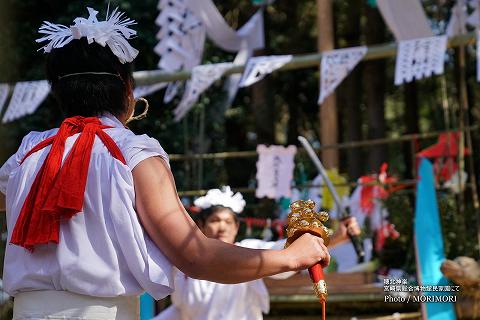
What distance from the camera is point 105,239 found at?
73.3 inches

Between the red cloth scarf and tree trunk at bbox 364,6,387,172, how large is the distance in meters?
9.70

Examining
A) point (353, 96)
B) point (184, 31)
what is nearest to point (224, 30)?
point (184, 31)

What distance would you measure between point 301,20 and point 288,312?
21.9ft

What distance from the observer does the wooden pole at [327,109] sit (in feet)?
28.8

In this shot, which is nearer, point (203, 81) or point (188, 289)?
point (188, 289)

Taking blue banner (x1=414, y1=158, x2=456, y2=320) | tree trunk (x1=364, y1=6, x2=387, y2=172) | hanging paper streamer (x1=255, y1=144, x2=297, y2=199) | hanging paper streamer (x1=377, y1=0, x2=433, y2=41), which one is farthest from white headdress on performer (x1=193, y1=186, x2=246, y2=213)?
tree trunk (x1=364, y1=6, x2=387, y2=172)

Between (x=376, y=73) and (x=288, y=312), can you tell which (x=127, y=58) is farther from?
(x=376, y=73)

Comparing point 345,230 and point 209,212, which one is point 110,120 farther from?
point 209,212

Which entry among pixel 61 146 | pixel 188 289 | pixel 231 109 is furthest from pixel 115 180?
pixel 231 109

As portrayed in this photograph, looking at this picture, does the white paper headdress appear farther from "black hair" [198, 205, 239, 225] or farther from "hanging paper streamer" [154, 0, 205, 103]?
"hanging paper streamer" [154, 0, 205, 103]

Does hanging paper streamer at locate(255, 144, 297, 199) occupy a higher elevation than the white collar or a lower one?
higher

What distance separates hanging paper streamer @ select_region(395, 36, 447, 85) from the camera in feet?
21.9

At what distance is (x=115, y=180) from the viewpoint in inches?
73.7

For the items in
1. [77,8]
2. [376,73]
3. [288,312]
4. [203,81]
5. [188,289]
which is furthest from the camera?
[376,73]
